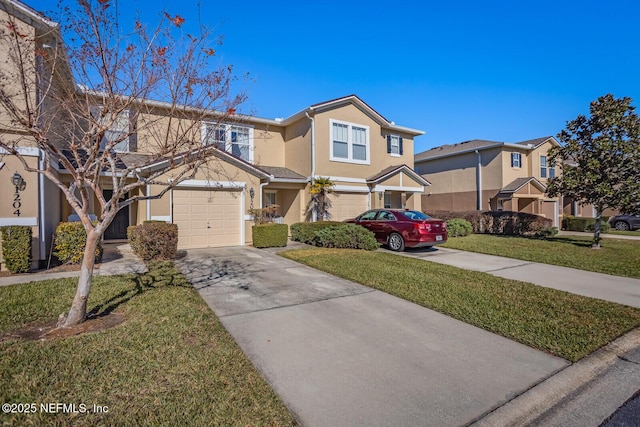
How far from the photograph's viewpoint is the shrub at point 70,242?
8.45 metres

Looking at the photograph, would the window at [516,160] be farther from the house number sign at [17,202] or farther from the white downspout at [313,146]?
the house number sign at [17,202]

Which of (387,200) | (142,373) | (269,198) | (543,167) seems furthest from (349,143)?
(543,167)

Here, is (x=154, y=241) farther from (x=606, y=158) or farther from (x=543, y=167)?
(x=543, y=167)

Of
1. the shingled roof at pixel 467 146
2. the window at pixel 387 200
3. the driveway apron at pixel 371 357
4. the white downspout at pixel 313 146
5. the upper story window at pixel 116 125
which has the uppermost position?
the shingled roof at pixel 467 146

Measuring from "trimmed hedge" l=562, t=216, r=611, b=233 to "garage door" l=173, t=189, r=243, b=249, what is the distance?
23.4m

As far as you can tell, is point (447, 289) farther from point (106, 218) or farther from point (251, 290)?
point (106, 218)

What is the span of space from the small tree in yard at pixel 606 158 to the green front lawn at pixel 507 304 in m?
8.77

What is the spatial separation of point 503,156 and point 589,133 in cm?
985

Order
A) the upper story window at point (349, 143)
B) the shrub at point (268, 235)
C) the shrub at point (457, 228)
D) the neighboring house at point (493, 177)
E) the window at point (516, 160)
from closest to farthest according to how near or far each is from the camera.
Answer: the shrub at point (268, 235) < the upper story window at point (349, 143) < the shrub at point (457, 228) < the neighboring house at point (493, 177) < the window at point (516, 160)

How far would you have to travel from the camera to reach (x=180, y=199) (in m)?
12.2

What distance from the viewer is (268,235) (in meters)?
12.6

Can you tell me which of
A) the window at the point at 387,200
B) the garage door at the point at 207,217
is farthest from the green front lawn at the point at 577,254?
the garage door at the point at 207,217

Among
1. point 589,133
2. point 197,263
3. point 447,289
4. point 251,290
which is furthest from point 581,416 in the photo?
point 589,133

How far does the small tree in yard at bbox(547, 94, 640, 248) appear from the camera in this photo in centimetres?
1259
